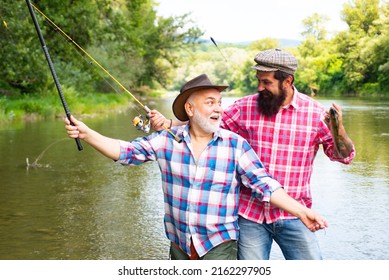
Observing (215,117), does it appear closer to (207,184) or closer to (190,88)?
(190,88)

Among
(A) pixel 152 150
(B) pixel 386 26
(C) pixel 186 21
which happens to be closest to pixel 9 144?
(A) pixel 152 150

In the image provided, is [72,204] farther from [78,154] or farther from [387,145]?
[387,145]

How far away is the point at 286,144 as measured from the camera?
4375 millimetres

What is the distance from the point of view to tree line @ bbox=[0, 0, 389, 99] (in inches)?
966

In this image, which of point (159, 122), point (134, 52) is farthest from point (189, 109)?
point (134, 52)

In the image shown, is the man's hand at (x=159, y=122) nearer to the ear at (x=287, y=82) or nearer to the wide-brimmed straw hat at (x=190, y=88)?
the wide-brimmed straw hat at (x=190, y=88)

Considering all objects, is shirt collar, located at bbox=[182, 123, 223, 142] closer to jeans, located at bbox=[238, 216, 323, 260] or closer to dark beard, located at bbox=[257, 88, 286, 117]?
dark beard, located at bbox=[257, 88, 286, 117]

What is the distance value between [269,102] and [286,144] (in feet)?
0.91

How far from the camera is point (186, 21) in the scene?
59344 mm

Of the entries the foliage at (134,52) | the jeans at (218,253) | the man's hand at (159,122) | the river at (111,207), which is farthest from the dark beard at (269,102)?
the river at (111,207)

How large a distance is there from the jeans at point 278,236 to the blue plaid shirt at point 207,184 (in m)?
0.32

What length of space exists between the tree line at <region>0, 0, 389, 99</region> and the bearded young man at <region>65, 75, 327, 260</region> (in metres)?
2.38

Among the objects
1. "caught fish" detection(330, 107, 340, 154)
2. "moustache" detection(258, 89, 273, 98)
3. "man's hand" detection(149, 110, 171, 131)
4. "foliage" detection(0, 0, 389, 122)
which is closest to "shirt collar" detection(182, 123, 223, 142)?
"man's hand" detection(149, 110, 171, 131)

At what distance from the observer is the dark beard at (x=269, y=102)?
4.34 metres
